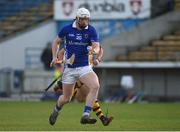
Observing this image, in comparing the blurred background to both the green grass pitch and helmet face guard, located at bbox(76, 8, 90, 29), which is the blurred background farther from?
helmet face guard, located at bbox(76, 8, 90, 29)

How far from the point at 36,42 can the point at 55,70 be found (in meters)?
3.25

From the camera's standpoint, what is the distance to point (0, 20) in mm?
37344

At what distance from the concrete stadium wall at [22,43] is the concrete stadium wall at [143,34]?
3.53 metres

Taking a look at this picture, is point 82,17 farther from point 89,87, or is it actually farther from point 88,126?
point 88,126

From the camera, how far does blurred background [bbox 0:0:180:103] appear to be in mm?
31953

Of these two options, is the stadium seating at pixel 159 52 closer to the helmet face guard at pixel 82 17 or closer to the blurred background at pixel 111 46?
the blurred background at pixel 111 46

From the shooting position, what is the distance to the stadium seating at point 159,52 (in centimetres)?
3192

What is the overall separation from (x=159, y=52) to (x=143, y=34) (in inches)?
67.2

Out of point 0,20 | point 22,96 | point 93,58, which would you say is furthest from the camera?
point 0,20

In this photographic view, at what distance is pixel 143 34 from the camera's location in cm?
3391

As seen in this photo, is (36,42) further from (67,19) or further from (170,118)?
(170,118)

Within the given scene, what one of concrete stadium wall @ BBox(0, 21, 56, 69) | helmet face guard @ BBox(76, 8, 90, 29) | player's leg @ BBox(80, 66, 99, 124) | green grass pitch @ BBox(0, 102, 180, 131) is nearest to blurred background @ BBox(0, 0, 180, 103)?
concrete stadium wall @ BBox(0, 21, 56, 69)

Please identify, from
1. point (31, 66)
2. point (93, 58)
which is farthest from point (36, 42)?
point (93, 58)

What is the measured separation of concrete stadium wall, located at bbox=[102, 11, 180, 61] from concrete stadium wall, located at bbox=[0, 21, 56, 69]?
3528 mm
